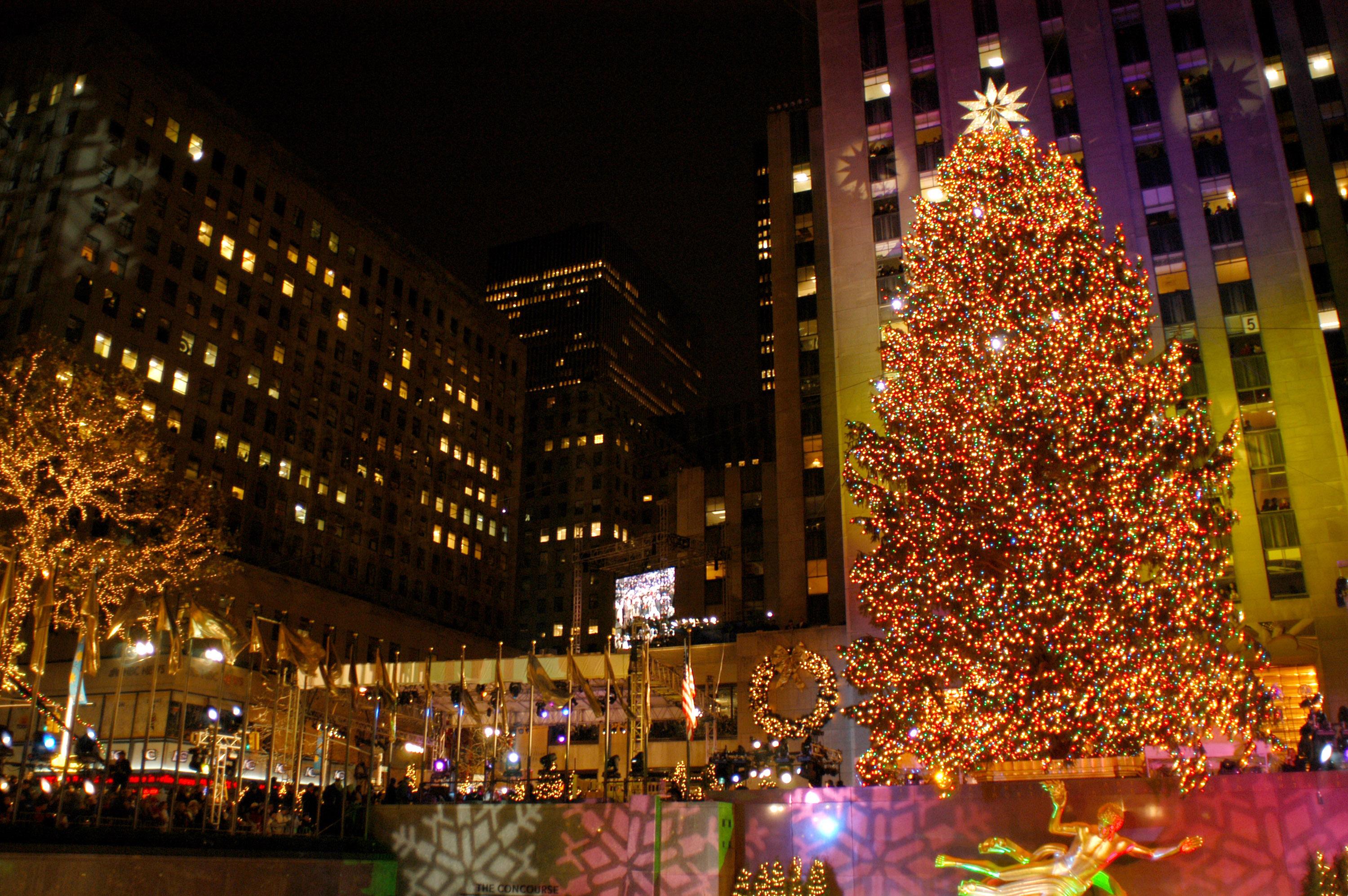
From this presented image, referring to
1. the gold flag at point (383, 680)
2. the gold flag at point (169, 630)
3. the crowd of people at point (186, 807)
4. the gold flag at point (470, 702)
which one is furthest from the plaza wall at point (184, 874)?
the gold flag at point (470, 702)

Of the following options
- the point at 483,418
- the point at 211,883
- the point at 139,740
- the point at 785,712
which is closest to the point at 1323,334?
the point at 785,712

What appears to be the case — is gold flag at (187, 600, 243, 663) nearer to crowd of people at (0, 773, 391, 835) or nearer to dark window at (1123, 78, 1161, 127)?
crowd of people at (0, 773, 391, 835)

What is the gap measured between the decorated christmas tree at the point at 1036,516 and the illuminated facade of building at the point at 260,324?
162 feet

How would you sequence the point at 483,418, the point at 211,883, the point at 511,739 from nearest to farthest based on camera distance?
the point at 211,883, the point at 511,739, the point at 483,418

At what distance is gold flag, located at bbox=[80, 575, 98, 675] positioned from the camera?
82.5 feet

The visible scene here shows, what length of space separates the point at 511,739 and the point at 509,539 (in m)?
56.7

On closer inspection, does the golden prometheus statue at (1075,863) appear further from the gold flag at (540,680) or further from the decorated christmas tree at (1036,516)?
the gold flag at (540,680)

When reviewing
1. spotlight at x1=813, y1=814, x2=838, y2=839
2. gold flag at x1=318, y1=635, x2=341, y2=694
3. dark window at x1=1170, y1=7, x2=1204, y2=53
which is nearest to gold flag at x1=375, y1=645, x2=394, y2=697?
gold flag at x1=318, y1=635, x2=341, y2=694

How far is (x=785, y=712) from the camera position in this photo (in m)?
43.3

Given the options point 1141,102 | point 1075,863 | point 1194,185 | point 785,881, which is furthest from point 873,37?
point 1075,863

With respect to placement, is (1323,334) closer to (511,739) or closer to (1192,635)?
(1192,635)

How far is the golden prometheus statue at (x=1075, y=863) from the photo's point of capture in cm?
1784

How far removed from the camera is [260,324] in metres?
71.6

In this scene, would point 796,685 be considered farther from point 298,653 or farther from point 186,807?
point 186,807
